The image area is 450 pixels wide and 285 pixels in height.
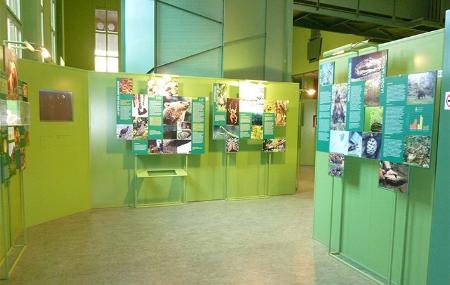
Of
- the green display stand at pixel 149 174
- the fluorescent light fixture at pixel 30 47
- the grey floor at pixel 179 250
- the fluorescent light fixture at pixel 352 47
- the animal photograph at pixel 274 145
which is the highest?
the fluorescent light fixture at pixel 352 47

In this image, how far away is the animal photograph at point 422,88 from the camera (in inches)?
102

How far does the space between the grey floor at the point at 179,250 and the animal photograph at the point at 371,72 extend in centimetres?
185

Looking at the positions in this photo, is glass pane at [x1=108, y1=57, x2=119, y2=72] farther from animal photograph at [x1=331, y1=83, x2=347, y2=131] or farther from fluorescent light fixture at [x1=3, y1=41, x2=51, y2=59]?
animal photograph at [x1=331, y1=83, x2=347, y2=131]

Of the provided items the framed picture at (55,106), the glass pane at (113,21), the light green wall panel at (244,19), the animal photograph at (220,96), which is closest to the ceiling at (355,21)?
the light green wall panel at (244,19)

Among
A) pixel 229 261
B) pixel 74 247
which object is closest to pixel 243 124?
pixel 229 261

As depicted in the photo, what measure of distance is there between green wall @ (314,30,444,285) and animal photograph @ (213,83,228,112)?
248 centimetres

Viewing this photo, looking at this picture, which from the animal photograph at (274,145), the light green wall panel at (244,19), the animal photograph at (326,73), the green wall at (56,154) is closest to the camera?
the animal photograph at (326,73)

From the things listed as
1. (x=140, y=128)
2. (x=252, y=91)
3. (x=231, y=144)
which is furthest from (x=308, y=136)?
(x=140, y=128)

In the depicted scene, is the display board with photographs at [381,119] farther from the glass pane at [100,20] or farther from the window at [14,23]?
the glass pane at [100,20]

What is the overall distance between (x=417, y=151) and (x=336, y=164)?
1.05 m

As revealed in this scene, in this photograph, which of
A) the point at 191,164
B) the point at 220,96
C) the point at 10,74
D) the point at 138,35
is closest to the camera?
the point at 10,74

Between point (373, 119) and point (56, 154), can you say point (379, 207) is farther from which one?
point (56, 154)

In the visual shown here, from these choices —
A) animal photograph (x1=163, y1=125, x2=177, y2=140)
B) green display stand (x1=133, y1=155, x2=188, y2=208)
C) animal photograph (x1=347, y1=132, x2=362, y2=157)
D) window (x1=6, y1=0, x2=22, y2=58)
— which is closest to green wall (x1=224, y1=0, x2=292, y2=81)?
animal photograph (x1=163, y1=125, x2=177, y2=140)

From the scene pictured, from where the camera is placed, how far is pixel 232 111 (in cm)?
624
